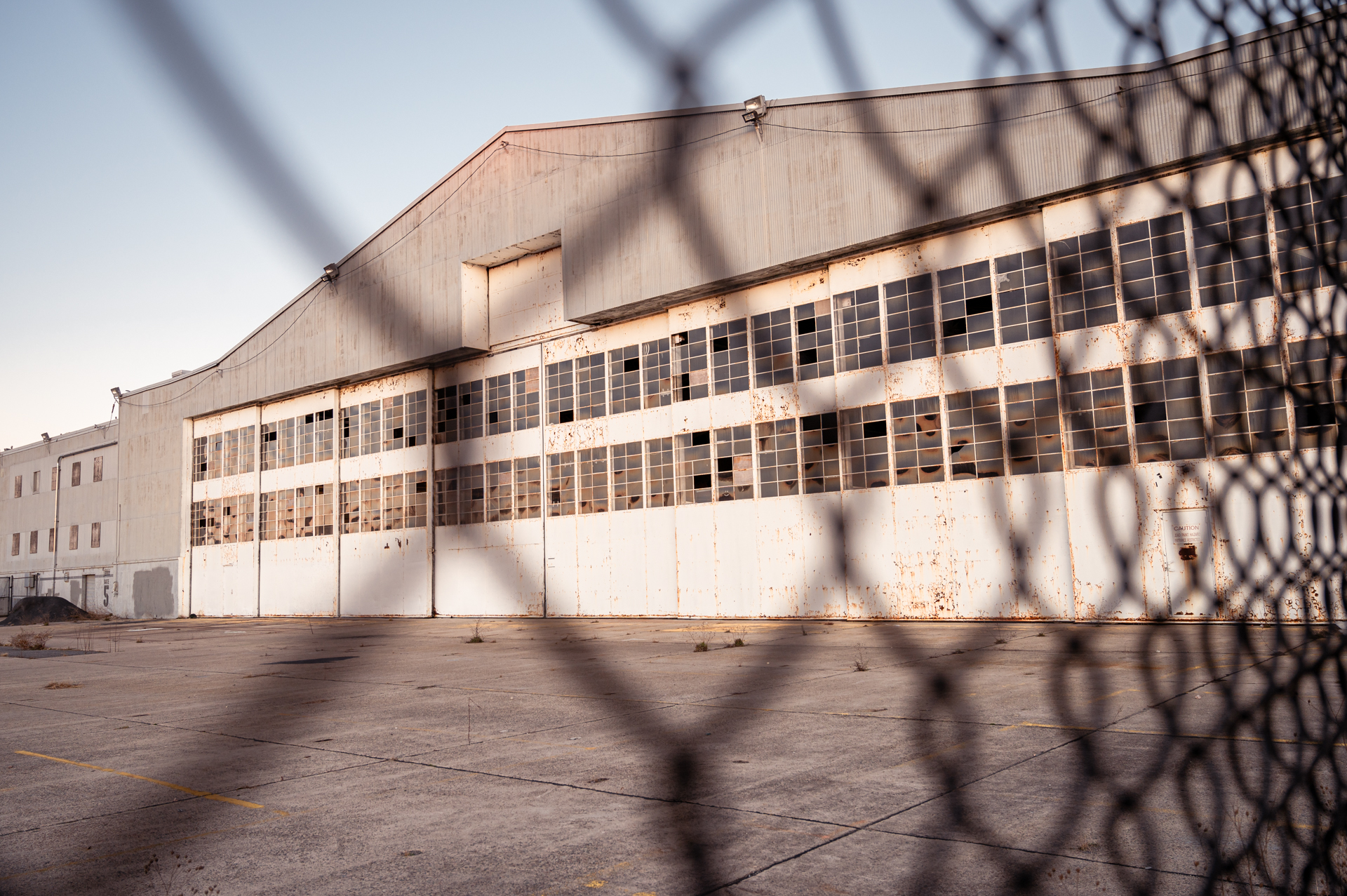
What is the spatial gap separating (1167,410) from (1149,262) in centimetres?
327

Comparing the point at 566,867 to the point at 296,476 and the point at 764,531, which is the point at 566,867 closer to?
the point at 764,531

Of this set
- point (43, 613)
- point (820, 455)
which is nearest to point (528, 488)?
point (820, 455)

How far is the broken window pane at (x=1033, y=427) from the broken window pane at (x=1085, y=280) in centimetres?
168

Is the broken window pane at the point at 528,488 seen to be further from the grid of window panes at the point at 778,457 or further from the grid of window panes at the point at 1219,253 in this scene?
the grid of window panes at the point at 1219,253

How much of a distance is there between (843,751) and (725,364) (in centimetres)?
2180

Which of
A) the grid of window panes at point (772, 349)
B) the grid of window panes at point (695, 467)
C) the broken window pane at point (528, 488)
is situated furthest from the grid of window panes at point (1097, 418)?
the broken window pane at point (528, 488)

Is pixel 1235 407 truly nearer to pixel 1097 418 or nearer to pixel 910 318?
pixel 1097 418

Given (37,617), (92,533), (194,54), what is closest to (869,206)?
(194,54)

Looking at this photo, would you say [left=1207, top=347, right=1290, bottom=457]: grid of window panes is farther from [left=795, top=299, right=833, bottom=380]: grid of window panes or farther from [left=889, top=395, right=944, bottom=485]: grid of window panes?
[left=795, top=299, right=833, bottom=380]: grid of window panes

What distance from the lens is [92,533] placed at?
53.8 m

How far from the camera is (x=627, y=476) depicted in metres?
30.8

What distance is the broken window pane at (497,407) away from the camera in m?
32.9

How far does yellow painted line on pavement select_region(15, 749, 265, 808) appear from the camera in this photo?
20.5 ft

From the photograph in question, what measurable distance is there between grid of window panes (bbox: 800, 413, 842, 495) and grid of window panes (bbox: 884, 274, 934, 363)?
258cm
